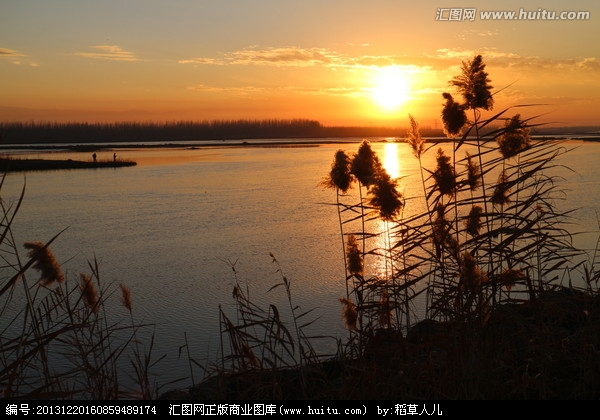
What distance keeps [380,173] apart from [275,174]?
2676cm

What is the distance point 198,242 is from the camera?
13.1 m

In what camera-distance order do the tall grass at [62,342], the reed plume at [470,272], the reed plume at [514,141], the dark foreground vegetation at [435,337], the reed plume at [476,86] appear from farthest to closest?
1. the reed plume at [514,141]
2. the reed plume at [476,86]
3. the reed plume at [470,272]
4. the dark foreground vegetation at [435,337]
5. the tall grass at [62,342]

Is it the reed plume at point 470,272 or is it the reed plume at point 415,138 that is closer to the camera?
the reed plume at point 470,272

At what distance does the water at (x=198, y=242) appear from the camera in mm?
8008

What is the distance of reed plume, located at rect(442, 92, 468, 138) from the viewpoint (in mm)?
4613

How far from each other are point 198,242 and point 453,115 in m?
9.35

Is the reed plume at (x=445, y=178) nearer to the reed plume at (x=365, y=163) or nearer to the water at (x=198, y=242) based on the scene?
the water at (x=198, y=242)

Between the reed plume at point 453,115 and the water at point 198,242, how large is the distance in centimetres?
59

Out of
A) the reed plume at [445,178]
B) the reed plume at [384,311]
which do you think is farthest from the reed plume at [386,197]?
the reed plume at [384,311]

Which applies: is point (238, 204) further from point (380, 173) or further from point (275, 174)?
point (380, 173)

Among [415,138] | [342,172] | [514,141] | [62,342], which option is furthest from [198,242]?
[514,141]

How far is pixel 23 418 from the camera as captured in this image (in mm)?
2584

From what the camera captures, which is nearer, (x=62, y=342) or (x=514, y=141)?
(x=514, y=141)

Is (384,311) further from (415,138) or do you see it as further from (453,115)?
(453,115)
